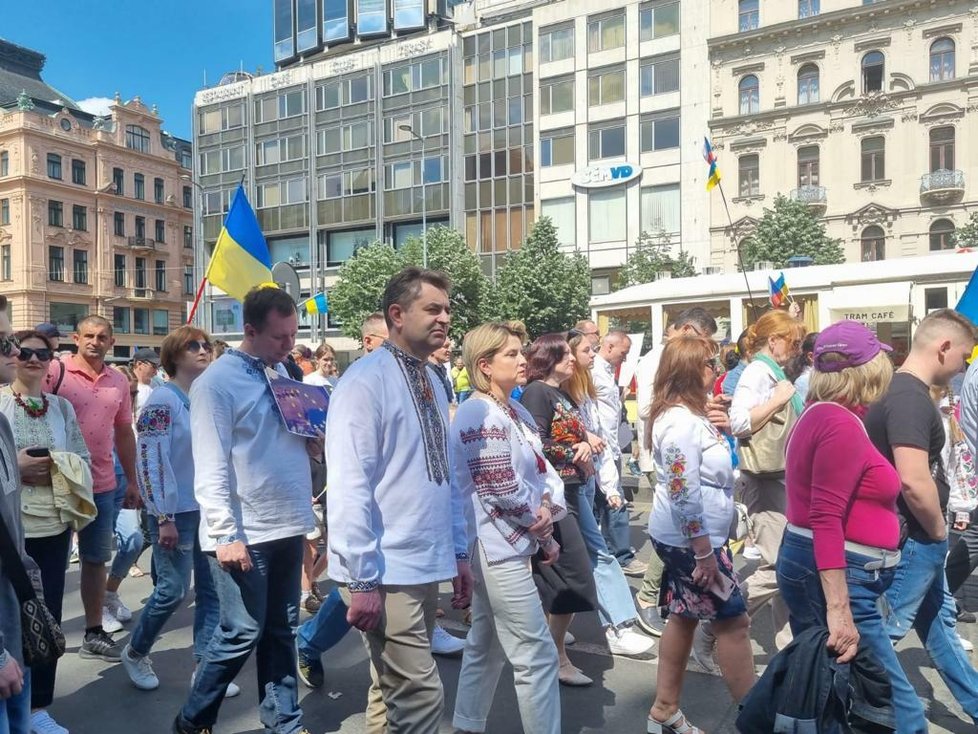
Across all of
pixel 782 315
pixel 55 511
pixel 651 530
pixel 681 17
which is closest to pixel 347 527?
pixel 651 530

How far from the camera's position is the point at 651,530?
141 inches

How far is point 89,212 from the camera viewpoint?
57.2 metres

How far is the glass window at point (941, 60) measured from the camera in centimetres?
3148

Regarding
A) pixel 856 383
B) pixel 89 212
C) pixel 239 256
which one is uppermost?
pixel 89 212

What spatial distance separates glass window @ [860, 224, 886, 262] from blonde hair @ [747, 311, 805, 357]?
102ft

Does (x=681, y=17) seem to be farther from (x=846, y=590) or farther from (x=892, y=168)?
(x=846, y=590)

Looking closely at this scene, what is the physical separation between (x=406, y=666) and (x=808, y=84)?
37009 mm

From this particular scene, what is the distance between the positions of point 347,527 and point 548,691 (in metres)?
1.13

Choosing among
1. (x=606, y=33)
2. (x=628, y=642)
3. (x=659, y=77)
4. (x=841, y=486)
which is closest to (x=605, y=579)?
(x=628, y=642)

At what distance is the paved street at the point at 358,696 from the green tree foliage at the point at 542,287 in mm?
28645

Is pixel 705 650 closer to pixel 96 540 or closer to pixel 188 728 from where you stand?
pixel 188 728

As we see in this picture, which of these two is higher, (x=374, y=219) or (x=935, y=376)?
(x=374, y=219)

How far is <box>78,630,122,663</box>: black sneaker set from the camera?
15.4ft

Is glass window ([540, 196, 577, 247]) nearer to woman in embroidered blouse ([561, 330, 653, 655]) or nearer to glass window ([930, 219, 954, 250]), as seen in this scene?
glass window ([930, 219, 954, 250])
